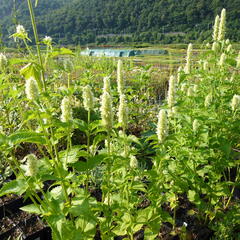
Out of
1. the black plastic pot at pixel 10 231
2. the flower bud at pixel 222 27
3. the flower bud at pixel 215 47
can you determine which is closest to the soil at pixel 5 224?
the black plastic pot at pixel 10 231

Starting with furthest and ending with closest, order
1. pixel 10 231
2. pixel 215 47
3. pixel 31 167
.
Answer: pixel 215 47, pixel 10 231, pixel 31 167

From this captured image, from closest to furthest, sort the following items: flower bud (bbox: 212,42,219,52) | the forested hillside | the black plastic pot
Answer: the black plastic pot
flower bud (bbox: 212,42,219,52)
the forested hillside

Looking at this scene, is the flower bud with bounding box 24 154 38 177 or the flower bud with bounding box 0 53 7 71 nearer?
the flower bud with bounding box 24 154 38 177

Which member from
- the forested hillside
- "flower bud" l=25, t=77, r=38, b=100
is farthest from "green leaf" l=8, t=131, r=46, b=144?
the forested hillside

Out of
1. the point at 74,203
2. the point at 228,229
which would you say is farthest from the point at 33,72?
the point at 228,229

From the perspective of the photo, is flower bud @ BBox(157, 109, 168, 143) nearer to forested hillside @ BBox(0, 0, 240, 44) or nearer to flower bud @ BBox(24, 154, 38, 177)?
flower bud @ BBox(24, 154, 38, 177)

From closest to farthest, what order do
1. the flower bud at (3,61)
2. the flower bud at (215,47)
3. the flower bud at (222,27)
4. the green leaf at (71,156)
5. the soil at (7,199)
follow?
the green leaf at (71,156)
the flower bud at (3,61)
the soil at (7,199)
the flower bud at (215,47)
the flower bud at (222,27)

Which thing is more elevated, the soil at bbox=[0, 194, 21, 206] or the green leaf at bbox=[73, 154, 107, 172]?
the green leaf at bbox=[73, 154, 107, 172]

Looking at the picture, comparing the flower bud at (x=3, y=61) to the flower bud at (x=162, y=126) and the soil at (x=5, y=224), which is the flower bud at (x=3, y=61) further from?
the soil at (x=5, y=224)

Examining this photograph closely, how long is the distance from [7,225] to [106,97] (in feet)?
8.04

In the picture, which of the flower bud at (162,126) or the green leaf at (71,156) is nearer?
the green leaf at (71,156)

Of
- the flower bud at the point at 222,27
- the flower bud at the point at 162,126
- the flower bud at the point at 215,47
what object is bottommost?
the flower bud at the point at 162,126

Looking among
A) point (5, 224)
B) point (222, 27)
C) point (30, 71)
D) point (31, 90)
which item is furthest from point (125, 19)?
point (31, 90)

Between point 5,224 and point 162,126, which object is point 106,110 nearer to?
point 162,126
